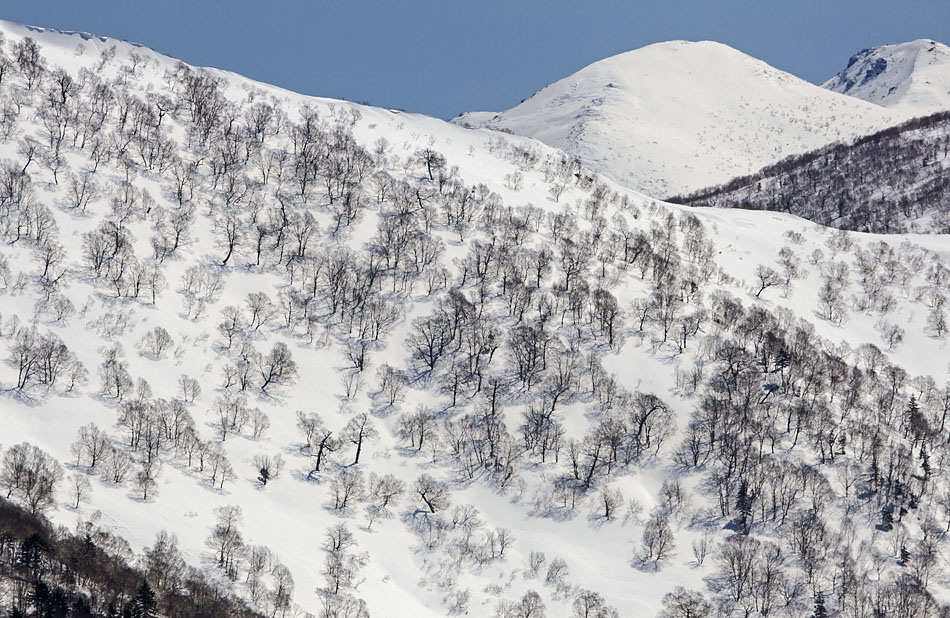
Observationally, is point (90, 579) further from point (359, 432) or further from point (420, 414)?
point (420, 414)

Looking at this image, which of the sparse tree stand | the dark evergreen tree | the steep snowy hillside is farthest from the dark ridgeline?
the sparse tree stand

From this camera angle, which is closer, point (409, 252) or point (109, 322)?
point (109, 322)

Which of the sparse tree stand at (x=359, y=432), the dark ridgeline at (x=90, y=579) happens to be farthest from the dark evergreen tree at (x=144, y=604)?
the sparse tree stand at (x=359, y=432)

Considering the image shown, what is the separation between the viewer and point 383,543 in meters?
122

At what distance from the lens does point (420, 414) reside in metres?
144

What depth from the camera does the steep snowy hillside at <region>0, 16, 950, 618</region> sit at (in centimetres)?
11344

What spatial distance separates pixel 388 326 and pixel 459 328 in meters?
13.1

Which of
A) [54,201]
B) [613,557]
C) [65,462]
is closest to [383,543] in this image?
[613,557]

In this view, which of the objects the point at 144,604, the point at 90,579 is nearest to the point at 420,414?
the point at 90,579

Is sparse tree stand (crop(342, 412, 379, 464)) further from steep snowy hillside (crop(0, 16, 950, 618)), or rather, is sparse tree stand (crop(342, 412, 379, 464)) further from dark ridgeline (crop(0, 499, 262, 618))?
dark ridgeline (crop(0, 499, 262, 618))

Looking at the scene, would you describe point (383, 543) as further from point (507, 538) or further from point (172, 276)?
point (172, 276)

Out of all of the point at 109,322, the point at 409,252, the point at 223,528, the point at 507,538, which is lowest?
the point at 223,528

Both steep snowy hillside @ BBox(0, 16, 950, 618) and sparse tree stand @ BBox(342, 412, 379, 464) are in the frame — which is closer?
steep snowy hillside @ BBox(0, 16, 950, 618)

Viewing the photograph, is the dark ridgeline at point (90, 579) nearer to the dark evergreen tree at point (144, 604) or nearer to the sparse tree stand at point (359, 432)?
the dark evergreen tree at point (144, 604)
